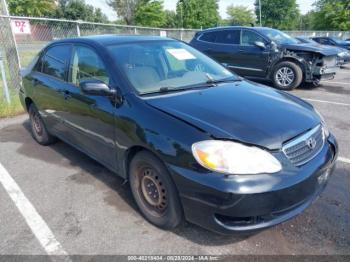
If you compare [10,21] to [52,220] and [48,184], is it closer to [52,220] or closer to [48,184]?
[48,184]

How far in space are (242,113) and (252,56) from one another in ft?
23.3

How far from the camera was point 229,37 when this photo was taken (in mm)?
9781

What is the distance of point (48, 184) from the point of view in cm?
375

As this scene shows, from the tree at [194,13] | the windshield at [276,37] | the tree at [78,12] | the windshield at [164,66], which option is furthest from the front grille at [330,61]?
the tree at [78,12]

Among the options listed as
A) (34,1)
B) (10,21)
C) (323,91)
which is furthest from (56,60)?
(34,1)

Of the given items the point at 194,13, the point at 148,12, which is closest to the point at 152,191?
the point at 148,12

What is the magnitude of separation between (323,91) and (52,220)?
8.27 m

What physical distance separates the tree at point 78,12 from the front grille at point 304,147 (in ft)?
201

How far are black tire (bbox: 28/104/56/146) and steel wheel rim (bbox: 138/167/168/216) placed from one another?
2524 millimetres

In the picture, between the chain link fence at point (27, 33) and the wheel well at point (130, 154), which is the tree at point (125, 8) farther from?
the wheel well at point (130, 154)

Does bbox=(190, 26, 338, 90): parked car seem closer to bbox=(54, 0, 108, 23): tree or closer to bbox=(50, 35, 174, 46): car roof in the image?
bbox=(50, 35, 174, 46): car roof

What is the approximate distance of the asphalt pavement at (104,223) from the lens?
8.48 ft

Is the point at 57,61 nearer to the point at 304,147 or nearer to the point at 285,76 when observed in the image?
the point at 304,147

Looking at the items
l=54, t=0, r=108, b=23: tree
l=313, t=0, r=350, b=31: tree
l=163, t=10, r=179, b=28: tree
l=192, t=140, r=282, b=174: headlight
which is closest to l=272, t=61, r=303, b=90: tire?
l=192, t=140, r=282, b=174: headlight
